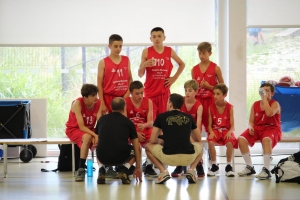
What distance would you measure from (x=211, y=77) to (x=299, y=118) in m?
1.78

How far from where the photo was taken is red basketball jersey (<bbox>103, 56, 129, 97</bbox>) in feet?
21.4

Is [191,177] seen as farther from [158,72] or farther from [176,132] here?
[158,72]

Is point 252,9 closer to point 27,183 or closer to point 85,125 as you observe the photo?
point 85,125

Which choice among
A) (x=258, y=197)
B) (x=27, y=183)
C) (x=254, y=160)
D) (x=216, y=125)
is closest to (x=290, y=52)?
(x=254, y=160)

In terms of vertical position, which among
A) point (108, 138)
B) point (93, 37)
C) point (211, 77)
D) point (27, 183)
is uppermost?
point (93, 37)

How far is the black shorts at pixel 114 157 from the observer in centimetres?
564

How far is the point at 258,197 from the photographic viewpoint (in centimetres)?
485

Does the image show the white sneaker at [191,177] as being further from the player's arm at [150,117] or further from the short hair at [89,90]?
the short hair at [89,90]

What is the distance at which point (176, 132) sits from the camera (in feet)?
18.6

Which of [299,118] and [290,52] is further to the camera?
[290,52]

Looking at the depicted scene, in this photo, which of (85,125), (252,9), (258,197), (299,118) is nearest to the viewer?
(258,197)

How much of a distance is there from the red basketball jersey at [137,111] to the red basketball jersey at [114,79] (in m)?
0.26

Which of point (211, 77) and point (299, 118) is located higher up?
point (211, 77)

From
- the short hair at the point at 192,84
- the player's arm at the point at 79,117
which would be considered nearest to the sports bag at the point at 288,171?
the short hair at the point at 192,84
